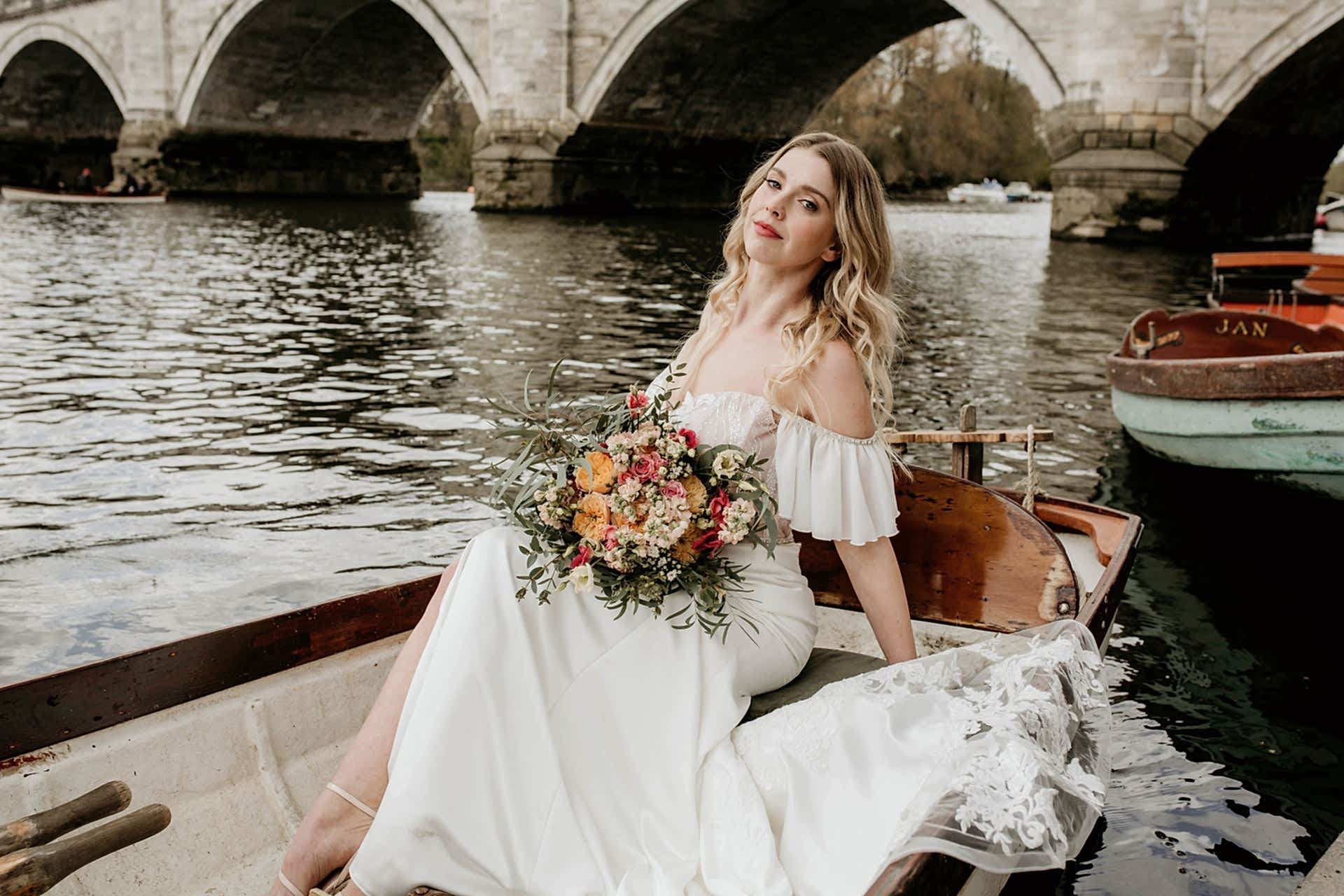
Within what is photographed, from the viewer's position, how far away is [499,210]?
25906 millimetres

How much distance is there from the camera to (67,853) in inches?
79.0

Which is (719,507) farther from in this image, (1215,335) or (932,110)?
(932,110)

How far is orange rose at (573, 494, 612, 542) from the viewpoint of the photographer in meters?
2.24

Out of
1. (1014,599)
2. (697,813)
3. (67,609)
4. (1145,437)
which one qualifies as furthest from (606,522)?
(1145,437)

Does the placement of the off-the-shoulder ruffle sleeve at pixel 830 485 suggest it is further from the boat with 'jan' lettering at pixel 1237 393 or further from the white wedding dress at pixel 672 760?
the boat with 'jan' lettering at pixel 1237 393

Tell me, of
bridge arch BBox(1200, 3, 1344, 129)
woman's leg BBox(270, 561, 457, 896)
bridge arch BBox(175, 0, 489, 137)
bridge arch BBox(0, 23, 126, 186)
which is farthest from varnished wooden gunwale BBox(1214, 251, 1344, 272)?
bridge arch BBox(0, 23, 126, 186)

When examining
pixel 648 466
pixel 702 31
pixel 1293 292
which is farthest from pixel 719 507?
pixel 702 31

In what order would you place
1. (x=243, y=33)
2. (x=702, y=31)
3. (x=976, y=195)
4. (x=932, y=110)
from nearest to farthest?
(x=702, y=31)
(x=243, y=33)
(x=932, y=110)
(x=976, y=195)

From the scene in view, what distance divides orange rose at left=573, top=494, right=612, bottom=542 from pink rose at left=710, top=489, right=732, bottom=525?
0.21 metres

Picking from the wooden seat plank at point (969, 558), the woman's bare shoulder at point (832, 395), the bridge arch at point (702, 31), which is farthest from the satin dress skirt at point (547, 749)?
the bridge arch at point (702, 31)

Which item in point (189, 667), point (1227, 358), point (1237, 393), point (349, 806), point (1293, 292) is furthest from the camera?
point (1293, 292)

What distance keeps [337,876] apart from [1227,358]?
5.55 metres

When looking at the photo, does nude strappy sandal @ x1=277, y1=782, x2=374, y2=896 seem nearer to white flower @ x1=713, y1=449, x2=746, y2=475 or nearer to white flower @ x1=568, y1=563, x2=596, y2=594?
white flower @ x1=568, y1=563, x2=596, y2=594

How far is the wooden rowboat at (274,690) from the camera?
102 inches
